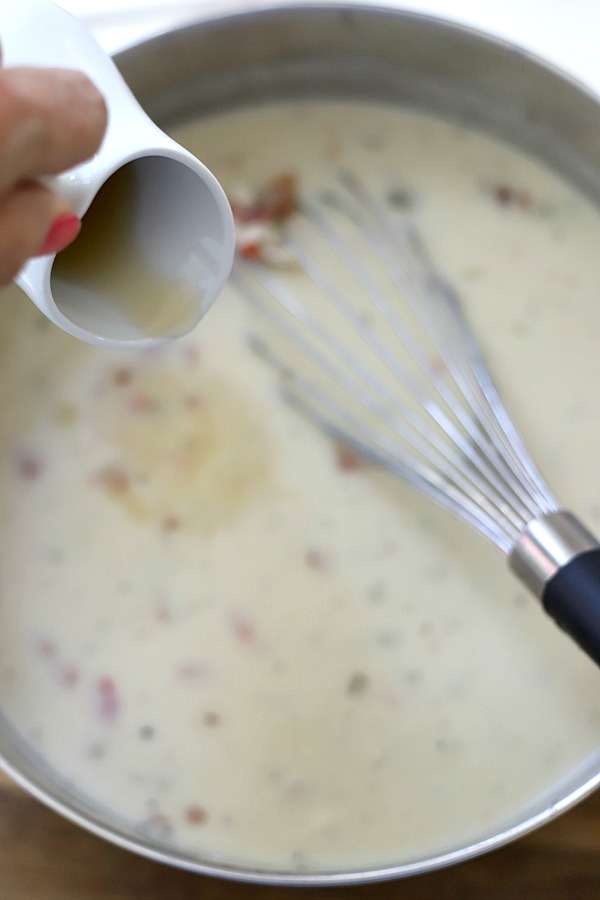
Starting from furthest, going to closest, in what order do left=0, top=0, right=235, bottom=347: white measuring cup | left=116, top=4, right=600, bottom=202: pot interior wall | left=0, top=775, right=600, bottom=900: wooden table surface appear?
left=116, top=4, right=600, bottom=202: pot interior wall → left=0, top=775, right=600, bottom=900: wooden table surface → left=0, top=0, right=235, bottom=347: white measuring cup

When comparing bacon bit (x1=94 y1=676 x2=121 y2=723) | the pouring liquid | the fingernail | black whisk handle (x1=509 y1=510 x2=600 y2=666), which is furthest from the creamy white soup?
the fingernail

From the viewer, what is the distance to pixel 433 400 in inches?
28.6

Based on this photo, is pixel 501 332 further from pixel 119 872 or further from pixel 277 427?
pixel 119 872

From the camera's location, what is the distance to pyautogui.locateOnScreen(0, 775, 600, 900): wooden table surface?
23.5 inches

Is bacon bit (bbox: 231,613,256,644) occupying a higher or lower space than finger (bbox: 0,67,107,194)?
lower

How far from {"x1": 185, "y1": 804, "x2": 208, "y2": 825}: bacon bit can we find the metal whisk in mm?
281

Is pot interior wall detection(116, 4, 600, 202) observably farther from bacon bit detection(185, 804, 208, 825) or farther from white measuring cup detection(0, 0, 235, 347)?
bacon bit detection(185, 804, 208, 825)

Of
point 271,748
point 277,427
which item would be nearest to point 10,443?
point 277,427

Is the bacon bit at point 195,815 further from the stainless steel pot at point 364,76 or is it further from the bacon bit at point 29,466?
the bacon bit at point 29,466

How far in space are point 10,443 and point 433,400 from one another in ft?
1.13

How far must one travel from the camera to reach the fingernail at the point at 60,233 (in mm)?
Result: 380

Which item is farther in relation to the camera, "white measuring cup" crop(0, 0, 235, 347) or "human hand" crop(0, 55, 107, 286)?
"white measuring cup" crop(0, 0, 235, 347)

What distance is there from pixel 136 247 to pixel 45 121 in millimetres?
196

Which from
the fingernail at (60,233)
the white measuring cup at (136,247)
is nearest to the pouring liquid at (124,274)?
the white measuring cup at (136,247)
